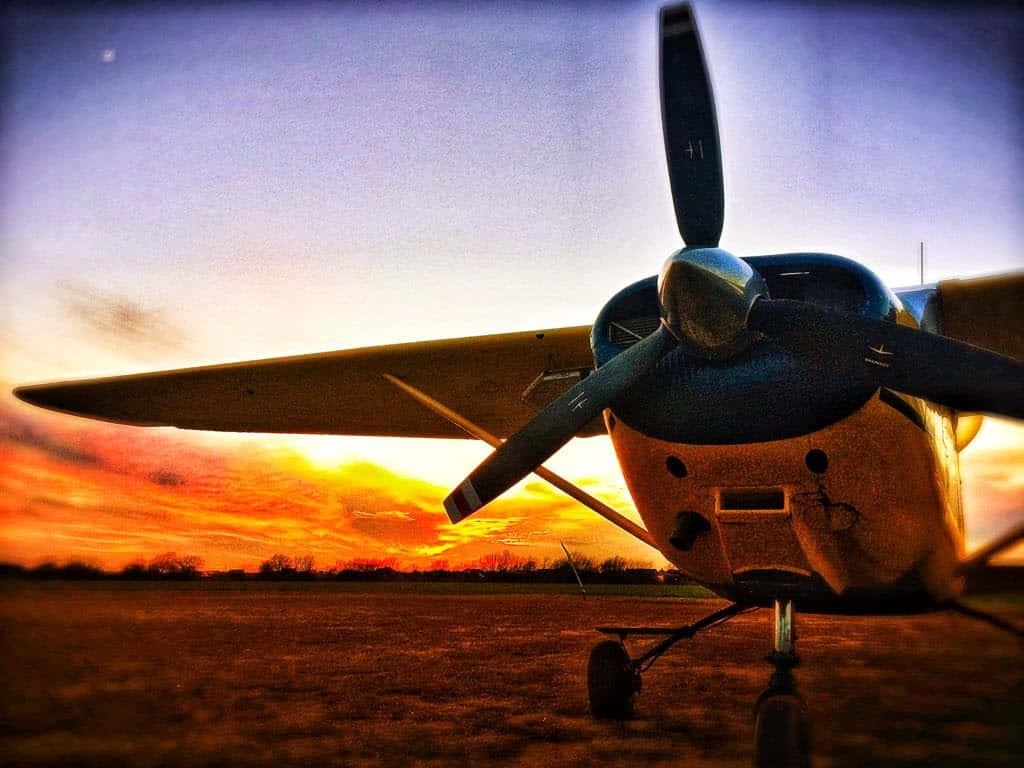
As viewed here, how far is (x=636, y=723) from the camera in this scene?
208 inches

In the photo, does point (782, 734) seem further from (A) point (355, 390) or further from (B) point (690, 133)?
(A) point (355, 390)

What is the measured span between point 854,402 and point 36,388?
24.7ft

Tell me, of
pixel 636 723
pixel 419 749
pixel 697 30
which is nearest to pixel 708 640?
pixel 636 723

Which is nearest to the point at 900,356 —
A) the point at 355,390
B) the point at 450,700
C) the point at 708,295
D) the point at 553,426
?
the point at 708,295

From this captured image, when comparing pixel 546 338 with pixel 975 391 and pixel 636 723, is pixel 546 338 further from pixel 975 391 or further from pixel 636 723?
pixel 975 391

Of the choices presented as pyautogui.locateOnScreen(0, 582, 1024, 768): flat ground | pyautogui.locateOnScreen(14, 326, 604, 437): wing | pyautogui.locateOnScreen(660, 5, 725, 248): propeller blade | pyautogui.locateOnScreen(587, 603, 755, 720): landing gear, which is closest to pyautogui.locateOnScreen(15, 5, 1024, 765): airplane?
pyautogui.locateOnScreen(660, 5, 725, 248): propeller blade

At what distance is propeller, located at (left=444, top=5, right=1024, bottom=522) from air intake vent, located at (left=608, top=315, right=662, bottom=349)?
10.8 inches

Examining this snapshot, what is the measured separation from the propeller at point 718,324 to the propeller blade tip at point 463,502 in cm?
64

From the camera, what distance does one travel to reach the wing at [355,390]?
6.29 m

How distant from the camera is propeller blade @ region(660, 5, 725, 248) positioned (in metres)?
3.55

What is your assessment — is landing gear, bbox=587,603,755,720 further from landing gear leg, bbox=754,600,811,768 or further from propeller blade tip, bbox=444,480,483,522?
propeller blade tip, bbox=444,480,483,522

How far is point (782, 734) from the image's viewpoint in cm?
Answer: 381


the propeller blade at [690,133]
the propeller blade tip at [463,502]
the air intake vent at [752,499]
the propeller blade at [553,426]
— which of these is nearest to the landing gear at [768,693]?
the air intake vent at [752,499]

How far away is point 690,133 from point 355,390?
4.61 m
